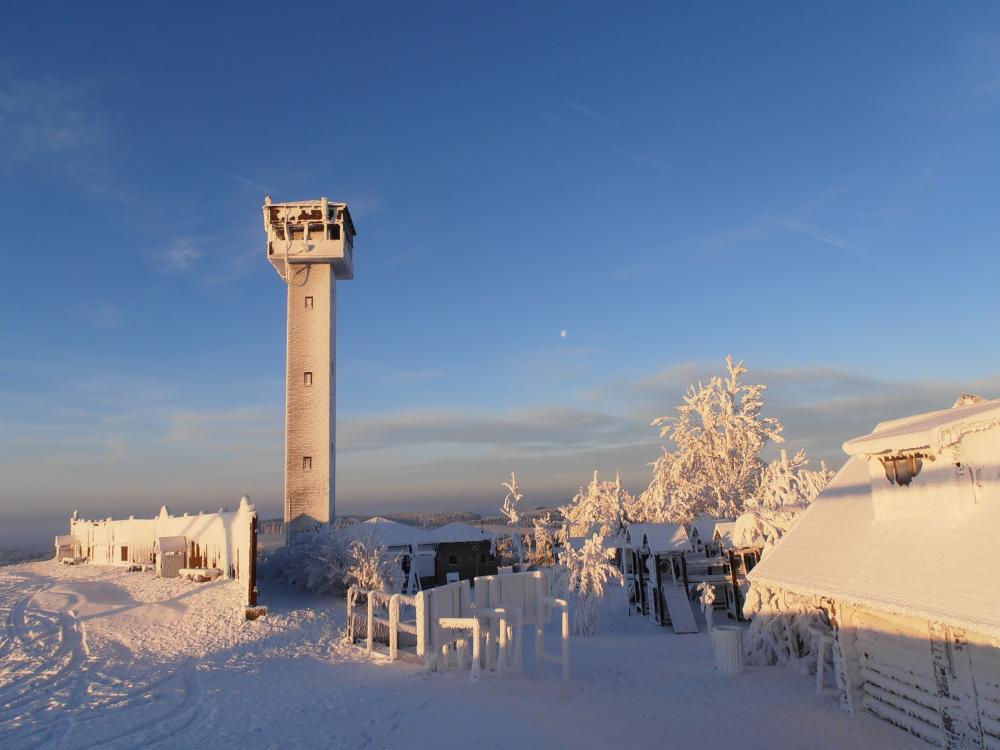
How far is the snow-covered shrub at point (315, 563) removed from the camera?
24.8 m

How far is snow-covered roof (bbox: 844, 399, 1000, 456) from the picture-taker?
10328 millimetres

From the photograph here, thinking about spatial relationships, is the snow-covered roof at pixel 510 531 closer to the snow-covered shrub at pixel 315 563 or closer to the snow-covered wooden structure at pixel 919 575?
the snow-covered shrub at pixel 315 563

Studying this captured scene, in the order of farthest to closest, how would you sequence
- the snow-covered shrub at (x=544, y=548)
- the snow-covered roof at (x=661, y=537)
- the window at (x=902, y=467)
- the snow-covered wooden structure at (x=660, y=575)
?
1. the snow-covered shrub at (x=544, y=548)
2. the snow-covered roof at (x=661, y=537)
3. the snow-covered wooden structure at (x=660, y=575)
4. the window at (x=902, y=467)

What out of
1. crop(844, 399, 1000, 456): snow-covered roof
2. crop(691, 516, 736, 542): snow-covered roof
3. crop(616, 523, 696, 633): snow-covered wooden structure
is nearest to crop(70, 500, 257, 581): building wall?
crop(616, 523, 696, 633): snow-covered wooden structure

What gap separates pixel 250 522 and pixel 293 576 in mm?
4514

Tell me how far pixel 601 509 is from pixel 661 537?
35.9 feet

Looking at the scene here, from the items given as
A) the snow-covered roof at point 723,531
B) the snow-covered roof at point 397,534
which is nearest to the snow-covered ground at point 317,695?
the snow-covered roof at point 723,531

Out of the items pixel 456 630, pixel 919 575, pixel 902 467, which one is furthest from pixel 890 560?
pixel 456 630

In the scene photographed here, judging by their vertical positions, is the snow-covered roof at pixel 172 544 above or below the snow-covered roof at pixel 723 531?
above

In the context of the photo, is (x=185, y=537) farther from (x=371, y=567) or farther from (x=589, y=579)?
(x=589, y=579)

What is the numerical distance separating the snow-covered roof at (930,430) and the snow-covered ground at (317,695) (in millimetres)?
4990

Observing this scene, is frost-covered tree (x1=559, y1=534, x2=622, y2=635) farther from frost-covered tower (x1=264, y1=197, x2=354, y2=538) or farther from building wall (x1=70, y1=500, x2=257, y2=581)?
frost-covered tower (x1=264, y1=197, x2=354, y2=538)

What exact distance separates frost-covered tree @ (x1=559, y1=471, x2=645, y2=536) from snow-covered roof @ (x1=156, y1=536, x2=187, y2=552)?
20.9 m

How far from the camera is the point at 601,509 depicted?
4006 centimetres
